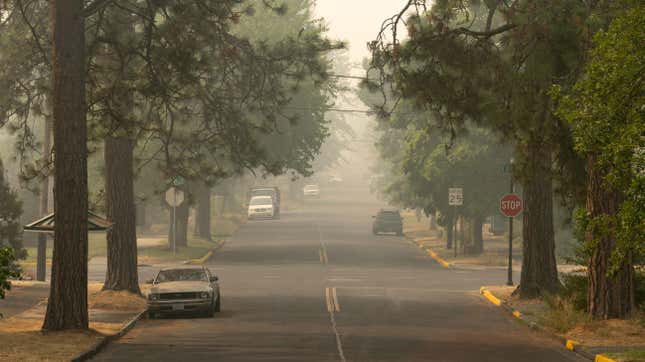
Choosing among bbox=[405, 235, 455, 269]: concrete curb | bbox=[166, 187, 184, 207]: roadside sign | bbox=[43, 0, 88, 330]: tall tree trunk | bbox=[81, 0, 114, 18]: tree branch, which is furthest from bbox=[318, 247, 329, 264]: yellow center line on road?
bbox=[43, 0, 88, 330]: tall tree trunk

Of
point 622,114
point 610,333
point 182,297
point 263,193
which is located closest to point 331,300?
point 182,297

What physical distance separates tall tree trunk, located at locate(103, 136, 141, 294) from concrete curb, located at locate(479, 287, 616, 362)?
32.9ft

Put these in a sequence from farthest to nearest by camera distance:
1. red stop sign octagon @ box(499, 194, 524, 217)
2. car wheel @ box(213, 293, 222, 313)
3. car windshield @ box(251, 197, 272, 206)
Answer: car windshield @ box(251, 197, 272, 206)
red stop sign octagon @ box(499, 194, 524, 217)
car wheel @ box(213, 293, 222, 313)

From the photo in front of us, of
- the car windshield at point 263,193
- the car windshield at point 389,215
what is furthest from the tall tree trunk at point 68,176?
the car windshield at point 263,193

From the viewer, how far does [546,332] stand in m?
24.8

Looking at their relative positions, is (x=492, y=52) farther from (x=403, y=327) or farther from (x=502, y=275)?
(x=502, y=275)

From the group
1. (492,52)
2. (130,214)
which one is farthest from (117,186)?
(492,52)

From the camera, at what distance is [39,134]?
8669cm

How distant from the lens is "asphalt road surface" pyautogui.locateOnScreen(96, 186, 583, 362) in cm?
2072

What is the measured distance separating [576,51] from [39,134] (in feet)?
226

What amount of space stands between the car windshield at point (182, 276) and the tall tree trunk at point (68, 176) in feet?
19.1

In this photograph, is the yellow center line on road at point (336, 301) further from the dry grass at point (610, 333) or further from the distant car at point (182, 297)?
the dry grass at point (610, 333)

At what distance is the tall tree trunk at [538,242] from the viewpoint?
32531 mm

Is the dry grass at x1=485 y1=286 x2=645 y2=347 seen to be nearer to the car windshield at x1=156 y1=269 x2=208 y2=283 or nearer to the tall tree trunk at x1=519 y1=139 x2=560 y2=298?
the tall tree trunk at x1=519 y1=139 x2=560 y2=298
